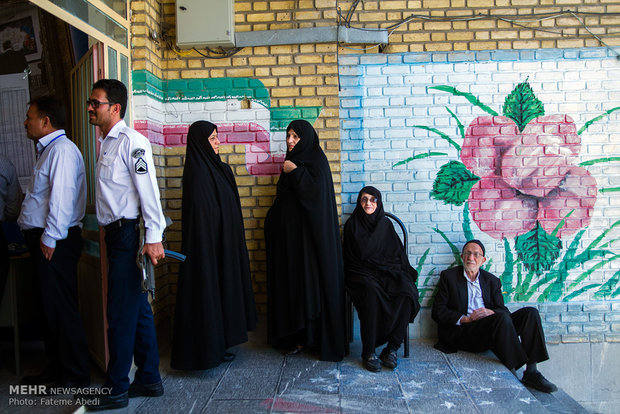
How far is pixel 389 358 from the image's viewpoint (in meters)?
3.38

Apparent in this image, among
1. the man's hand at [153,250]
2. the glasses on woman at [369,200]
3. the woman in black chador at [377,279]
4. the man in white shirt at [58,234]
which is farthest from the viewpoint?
the glasses on woman at [369,200]

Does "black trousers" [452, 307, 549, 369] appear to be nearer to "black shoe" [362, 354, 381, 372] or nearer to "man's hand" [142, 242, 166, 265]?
"black shoe" [362, 354, 381, 372]

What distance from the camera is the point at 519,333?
3.67 metres

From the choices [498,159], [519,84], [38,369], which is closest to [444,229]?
[498,159]

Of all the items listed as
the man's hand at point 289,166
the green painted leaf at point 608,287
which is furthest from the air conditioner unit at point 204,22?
the green painted leaf at point 608,287

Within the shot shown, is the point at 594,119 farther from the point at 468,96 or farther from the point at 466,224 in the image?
the point at 466,224

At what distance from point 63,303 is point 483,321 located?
2.85m

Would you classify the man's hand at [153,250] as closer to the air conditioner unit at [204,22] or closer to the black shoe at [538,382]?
the air conditioner unit at [204,22]

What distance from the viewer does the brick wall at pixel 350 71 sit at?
12.8 feet

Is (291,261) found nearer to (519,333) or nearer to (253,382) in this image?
(253,382)

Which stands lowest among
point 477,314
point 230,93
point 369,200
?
point 477,314

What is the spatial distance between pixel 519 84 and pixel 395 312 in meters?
2.14

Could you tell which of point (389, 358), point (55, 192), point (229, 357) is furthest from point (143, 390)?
point (389, 358)

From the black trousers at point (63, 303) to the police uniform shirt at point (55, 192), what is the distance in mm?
94
